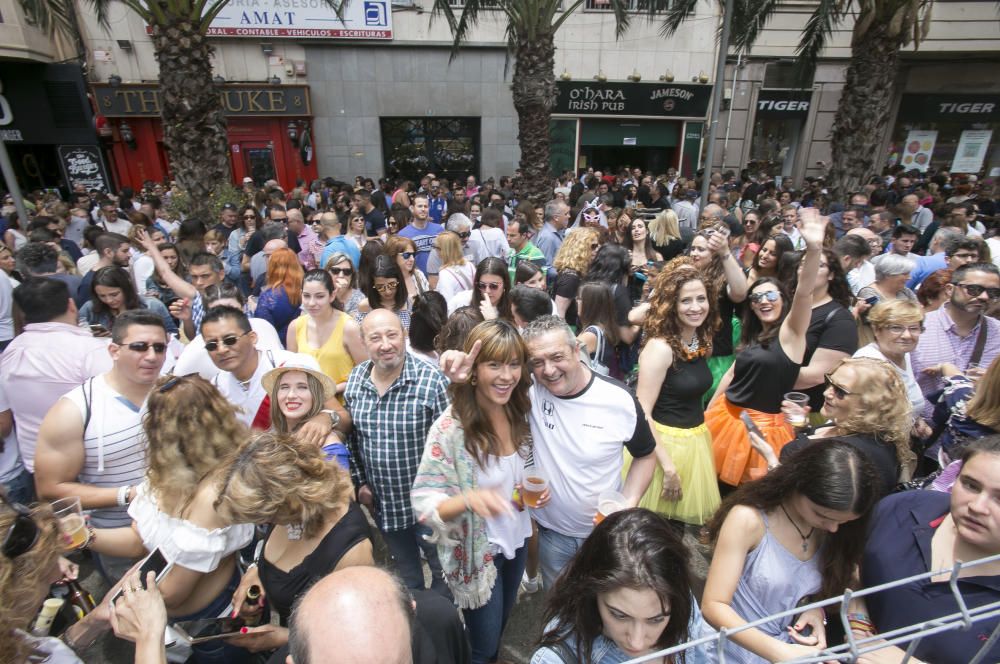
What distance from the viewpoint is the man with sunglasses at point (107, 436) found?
2436mm

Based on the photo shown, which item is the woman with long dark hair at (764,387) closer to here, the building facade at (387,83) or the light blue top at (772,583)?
the light blue top at (772,583)

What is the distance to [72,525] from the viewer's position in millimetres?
2029

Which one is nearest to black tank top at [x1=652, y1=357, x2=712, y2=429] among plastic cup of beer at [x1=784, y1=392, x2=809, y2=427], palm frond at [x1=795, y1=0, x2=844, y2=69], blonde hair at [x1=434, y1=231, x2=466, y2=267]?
plastic cup of beer at [x1=784, y1=392, x2=809, y2=427]

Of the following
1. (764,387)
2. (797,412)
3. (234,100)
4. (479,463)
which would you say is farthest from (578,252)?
(234,100)

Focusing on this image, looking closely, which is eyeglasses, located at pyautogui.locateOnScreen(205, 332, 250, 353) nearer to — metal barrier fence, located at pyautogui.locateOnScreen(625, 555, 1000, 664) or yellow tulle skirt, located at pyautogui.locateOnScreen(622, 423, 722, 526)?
yellow tulle skirt, located at pyautogui.locateOnScreen(622, 423, 722, 526)

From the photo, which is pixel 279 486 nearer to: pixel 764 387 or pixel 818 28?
pixel 764 387

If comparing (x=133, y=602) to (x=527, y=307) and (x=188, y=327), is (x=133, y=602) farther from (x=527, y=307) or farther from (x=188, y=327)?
(x=188, y=327)

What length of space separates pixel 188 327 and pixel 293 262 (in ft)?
3.59

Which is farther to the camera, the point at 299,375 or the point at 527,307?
the point at 527,307

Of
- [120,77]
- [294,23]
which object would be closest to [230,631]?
[294,23]

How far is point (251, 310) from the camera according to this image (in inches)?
195

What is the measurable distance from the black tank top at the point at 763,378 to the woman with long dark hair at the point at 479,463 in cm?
163

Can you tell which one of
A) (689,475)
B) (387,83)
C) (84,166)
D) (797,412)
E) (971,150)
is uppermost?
(387,83)

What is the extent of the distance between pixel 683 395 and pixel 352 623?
93.6 inches
